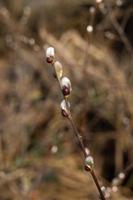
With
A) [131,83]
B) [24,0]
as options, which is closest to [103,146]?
[131,83]

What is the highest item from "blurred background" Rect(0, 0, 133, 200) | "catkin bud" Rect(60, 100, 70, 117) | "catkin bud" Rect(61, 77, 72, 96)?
"blurred background" Rect(0, 0, 133, 200)

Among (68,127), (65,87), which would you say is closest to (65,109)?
(65,87)

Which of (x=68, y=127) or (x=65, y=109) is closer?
(x=65, y=109)

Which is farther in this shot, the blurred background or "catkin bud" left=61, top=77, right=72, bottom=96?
the blurred background

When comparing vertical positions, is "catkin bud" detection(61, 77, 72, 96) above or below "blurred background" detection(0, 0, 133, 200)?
below

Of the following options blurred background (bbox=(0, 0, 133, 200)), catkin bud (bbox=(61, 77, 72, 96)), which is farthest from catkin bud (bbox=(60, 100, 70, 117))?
blurred background (bbox=(0, 0, 133, 200))

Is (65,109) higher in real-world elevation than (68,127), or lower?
lower

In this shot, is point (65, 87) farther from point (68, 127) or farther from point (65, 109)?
point (68, 127)

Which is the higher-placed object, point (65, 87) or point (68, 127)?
point (68, 127)

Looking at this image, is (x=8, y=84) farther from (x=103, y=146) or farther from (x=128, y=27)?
(x=128, y=27)

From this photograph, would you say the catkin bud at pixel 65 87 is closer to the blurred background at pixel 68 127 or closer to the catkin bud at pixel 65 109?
the catkin bud at pixel 65 109

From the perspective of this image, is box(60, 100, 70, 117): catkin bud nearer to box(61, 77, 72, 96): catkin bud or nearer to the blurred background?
box(61, 77, 72, 96): catkin bud
